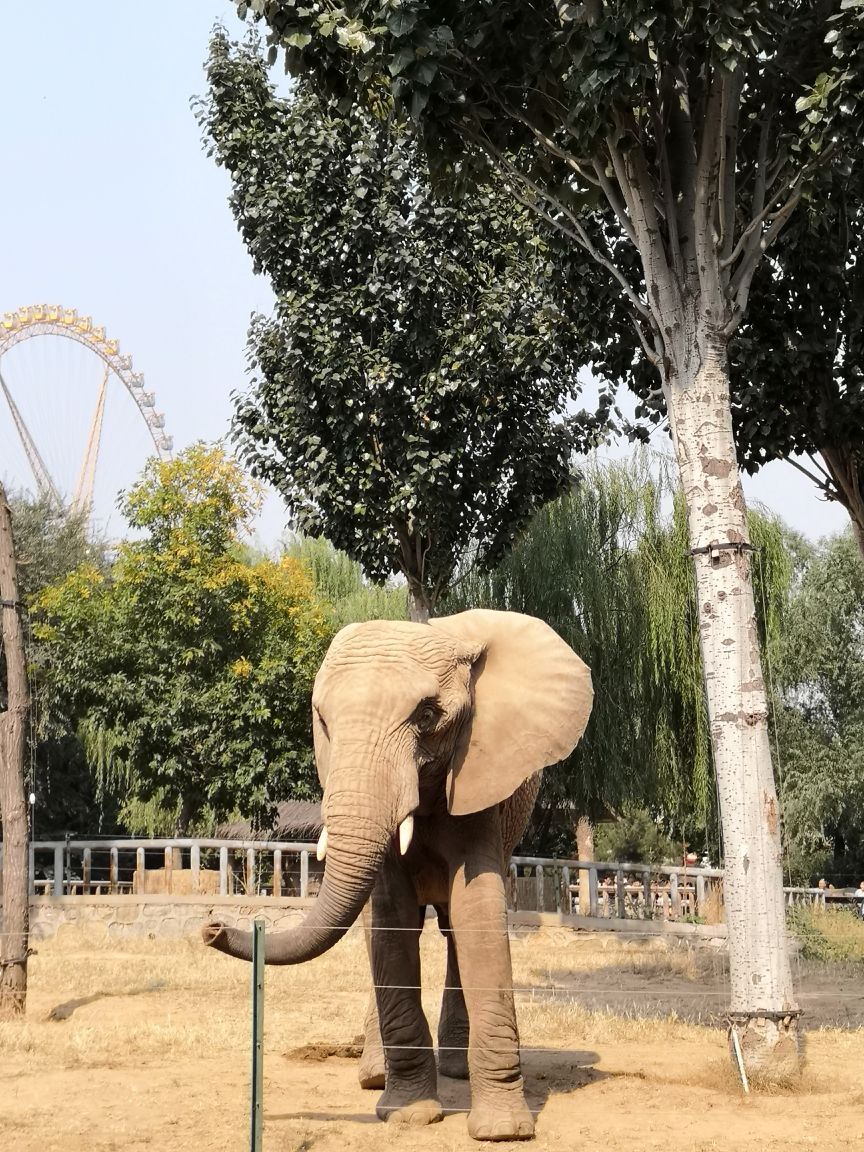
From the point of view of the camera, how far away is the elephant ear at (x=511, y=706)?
8.20 metres

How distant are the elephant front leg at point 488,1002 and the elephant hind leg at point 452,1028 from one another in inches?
62.7

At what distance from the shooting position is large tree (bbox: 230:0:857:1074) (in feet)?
31.8

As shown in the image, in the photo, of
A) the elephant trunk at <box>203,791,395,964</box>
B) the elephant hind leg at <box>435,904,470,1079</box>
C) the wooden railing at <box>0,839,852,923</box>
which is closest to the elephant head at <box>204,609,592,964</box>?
the elephant trunk at <box>203,791,395,964</box>

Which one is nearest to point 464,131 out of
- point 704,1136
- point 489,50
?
point 489,50

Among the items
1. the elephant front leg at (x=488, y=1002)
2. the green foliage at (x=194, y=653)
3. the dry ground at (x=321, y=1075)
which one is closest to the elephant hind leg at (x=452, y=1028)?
the dry ground at (x=321, y=1075)

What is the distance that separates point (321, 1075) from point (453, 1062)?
35.5 inches

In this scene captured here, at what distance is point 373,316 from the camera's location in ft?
61.9

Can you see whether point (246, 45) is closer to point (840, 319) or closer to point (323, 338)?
point (323, 338)

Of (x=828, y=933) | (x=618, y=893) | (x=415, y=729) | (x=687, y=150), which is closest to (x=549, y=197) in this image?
(x=687, y=150)

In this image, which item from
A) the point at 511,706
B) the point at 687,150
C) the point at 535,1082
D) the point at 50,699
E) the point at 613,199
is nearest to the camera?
the point at 511,706

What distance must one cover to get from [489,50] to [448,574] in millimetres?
10602

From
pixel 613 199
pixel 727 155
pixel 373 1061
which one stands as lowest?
pixel 373 1061

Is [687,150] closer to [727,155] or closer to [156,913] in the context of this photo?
[727,155]

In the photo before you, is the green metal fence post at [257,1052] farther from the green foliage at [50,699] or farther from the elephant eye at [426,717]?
the green foliage at [50,699]
